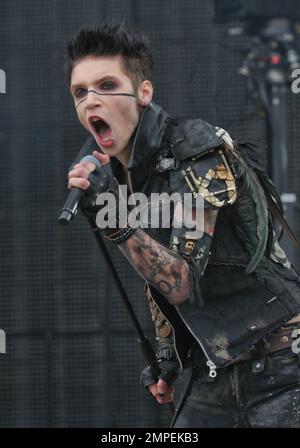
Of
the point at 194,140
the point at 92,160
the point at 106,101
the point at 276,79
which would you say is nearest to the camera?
the point at 92,160

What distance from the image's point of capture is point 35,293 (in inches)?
301

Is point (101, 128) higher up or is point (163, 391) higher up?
point (101, 128)

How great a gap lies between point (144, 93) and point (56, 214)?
140 inches

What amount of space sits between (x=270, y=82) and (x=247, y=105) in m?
0.70

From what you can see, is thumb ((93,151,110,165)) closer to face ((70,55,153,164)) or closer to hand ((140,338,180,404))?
face ((70,55,153,164))

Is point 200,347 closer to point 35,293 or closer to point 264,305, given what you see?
point 264,305

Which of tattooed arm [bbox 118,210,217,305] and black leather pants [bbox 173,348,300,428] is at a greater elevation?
tattooed arm [bbox 118,210,217,305]

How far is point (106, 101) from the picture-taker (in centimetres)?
397

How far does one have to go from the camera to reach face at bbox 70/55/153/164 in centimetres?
396

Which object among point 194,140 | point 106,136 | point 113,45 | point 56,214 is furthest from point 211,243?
point 56,214

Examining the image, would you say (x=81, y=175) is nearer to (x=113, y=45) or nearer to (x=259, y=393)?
(x=113, y=45)

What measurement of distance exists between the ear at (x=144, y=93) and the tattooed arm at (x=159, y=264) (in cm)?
55

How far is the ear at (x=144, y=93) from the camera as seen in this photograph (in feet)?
13.4

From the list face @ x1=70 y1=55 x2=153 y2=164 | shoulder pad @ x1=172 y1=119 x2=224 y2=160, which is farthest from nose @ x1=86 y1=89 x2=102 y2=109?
shoulder pad @ x1=172 y1=119 x2=224 y2=160
